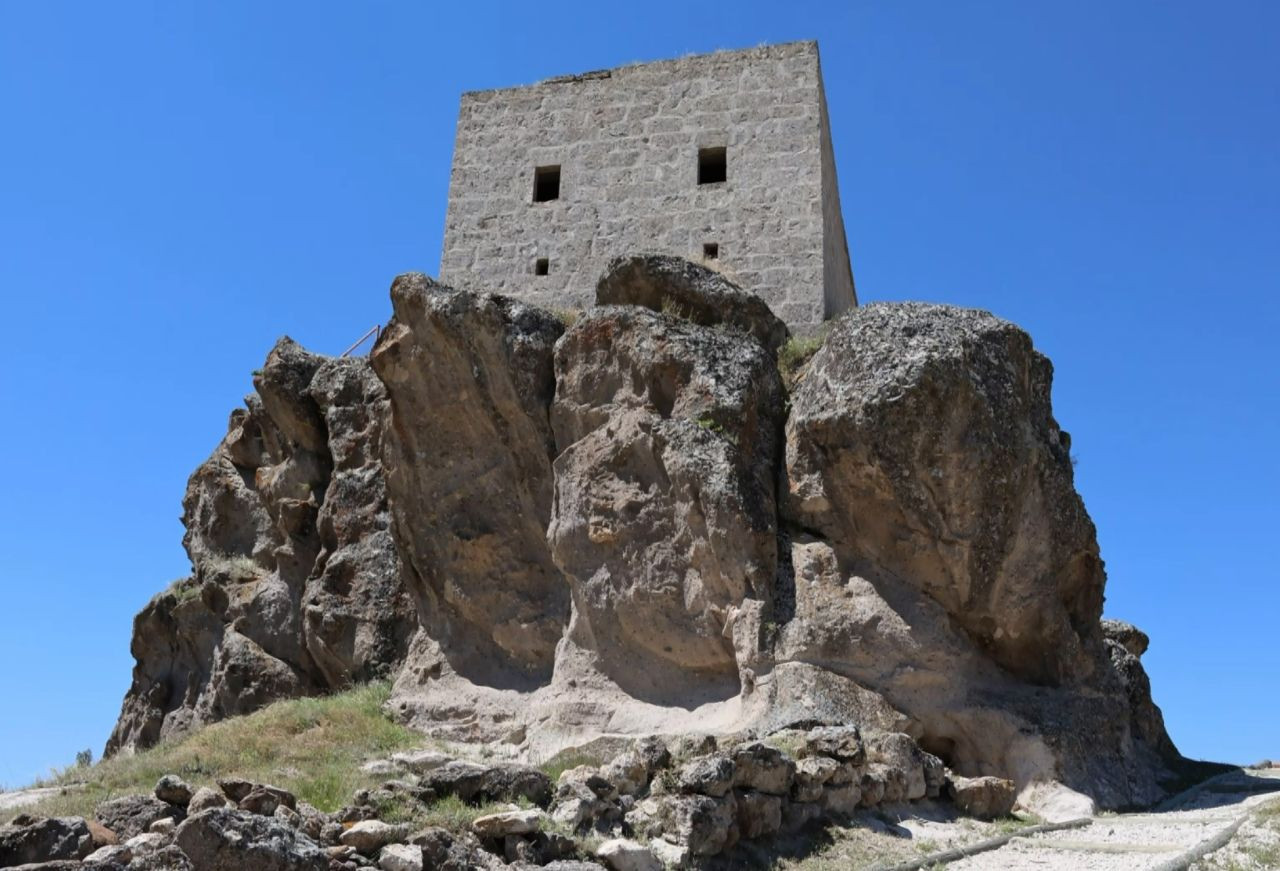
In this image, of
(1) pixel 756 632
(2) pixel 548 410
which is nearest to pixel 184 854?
(1) pixel 756 632

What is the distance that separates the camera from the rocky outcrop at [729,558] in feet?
38.8

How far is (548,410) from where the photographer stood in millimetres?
14938

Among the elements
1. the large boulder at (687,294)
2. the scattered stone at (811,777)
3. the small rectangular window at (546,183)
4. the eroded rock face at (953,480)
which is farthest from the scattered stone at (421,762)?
the small rectangular window at (546,183)

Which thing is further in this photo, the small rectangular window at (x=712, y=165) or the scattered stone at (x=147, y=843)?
the small rectangular window at (x=712, y=165)

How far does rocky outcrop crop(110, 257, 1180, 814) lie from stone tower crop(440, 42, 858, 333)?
227 centimetres

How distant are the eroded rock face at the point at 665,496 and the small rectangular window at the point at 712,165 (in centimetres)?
457

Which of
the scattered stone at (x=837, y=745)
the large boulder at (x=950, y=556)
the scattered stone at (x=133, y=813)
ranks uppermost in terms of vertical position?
the large boulder at (x=950, y=556)

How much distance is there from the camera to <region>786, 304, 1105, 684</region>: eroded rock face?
12.4m

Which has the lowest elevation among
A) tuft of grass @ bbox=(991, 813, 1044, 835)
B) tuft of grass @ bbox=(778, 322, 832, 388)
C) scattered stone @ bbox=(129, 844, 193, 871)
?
scattered stone @ bbox=(129, 844, 193, 871)

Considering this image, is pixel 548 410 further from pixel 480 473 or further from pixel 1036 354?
pixel 1036 354

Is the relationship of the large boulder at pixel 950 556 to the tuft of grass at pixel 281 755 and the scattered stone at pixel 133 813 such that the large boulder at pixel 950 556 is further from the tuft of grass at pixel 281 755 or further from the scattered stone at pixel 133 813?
the scattered stone at pixel 133 813

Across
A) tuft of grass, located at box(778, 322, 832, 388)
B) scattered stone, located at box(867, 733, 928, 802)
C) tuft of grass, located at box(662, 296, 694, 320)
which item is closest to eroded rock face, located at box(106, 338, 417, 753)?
tuft of grass, located at box(662, 296, 694, 320)

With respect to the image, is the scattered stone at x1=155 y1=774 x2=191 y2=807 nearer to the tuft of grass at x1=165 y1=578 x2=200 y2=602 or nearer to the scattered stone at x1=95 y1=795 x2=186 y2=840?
the scattered stone at x1=95 y1=795 x2=186 y2=840

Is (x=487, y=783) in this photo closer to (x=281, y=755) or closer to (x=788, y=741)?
(x=788, y=741)
